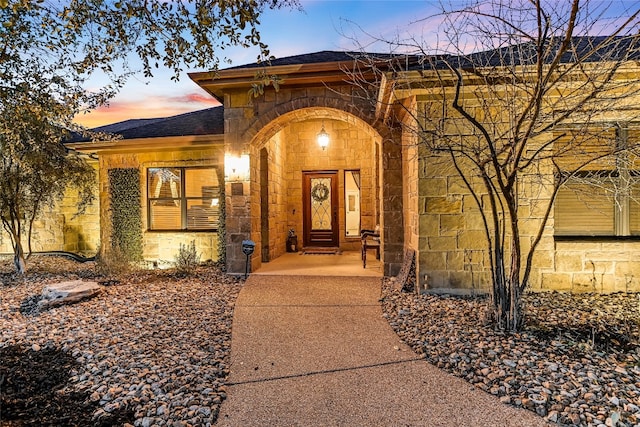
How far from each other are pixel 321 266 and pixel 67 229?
306 inches

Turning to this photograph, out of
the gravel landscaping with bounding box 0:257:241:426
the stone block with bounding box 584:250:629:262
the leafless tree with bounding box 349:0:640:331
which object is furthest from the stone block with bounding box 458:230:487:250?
the gravel landscaping with bounding box 0:257:241:426

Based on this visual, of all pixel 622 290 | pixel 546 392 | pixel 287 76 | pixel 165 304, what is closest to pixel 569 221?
pixel 622 290

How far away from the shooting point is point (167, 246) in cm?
879

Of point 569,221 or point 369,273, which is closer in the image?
point 569,221

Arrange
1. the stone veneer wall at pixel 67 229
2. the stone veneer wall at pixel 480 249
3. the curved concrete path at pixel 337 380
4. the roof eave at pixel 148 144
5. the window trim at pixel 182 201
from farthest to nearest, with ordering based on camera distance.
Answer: the stone veneer wall at pixel 67 229 < the window trim at pixel 182 201 < the roof eave at pixel 148 144 < the stone veneer wall at pixel 480 249 < the curved concrete path at pixel 337 380

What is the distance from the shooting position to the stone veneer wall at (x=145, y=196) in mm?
8586

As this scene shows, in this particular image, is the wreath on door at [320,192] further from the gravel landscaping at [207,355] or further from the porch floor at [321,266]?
the gravel landscaping at [207,355]

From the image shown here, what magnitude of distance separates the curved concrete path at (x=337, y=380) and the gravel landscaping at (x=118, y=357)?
0.25 metres

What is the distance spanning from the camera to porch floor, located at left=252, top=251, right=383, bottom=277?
6.70 m

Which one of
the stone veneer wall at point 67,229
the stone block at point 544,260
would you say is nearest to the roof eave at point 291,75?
the stone block at point 544,260

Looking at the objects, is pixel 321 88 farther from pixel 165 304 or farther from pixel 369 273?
pixel 165 304

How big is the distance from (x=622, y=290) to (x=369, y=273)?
3.64m

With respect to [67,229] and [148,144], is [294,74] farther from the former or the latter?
[67,229]

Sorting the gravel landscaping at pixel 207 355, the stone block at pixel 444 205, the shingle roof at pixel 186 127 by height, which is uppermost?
the shingle roof at pixel 186 127
